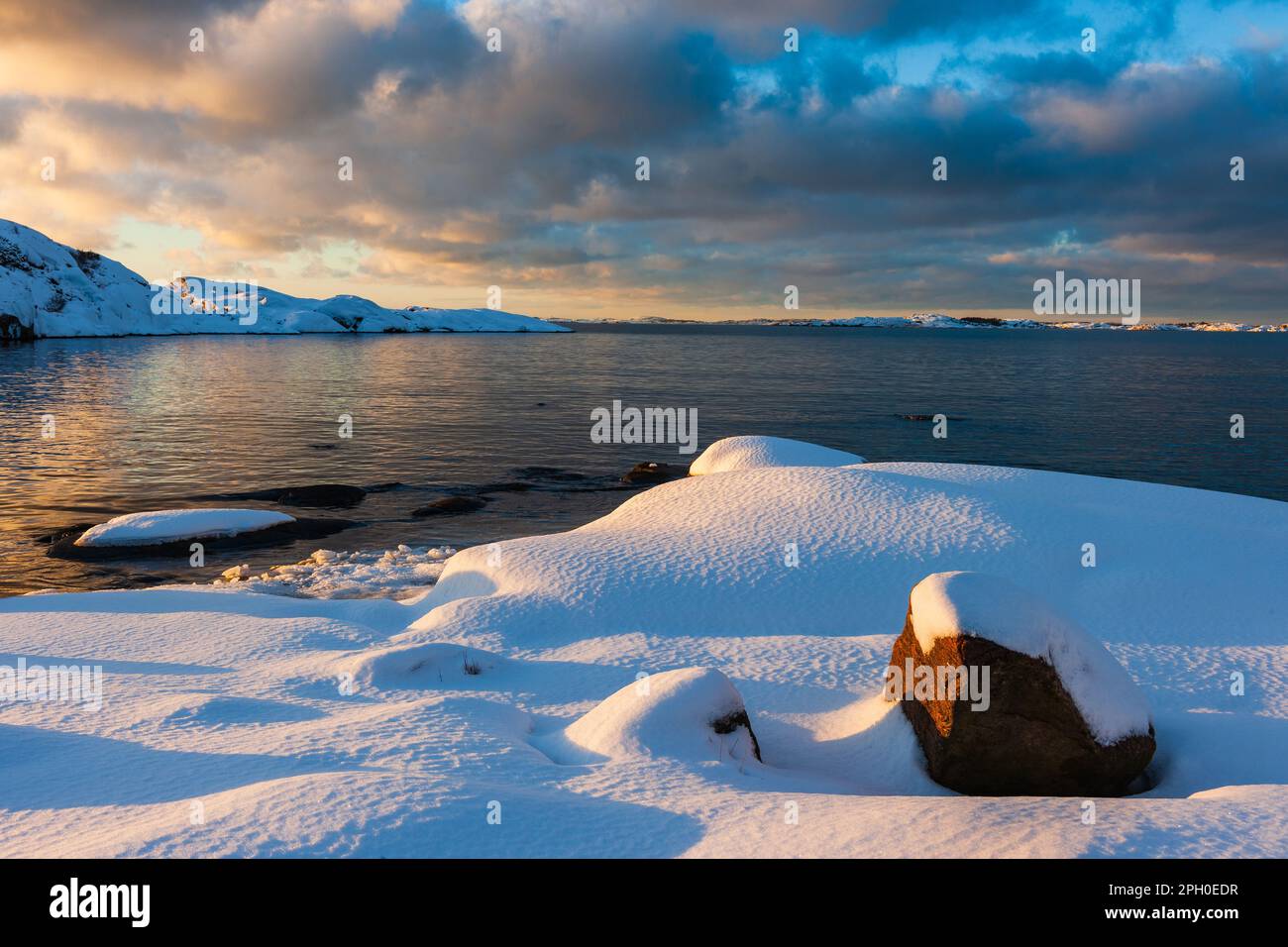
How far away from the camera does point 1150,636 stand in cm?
1127

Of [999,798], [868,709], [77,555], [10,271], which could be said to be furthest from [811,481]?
[10,271]

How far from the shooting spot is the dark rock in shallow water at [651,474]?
96.5 feet

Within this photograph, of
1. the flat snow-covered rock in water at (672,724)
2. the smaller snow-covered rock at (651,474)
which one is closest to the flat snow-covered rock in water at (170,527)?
the smaller snow-covered rock at (651,474)

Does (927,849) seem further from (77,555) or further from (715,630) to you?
(77,555)

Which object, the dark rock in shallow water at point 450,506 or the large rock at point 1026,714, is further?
the dark rock in shallow water at point 450,506

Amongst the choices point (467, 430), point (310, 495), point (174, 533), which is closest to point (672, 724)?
point (174, 533)

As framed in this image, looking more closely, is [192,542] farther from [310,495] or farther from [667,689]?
[667,689]

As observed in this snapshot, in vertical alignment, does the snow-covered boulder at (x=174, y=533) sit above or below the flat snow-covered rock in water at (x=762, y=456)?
below

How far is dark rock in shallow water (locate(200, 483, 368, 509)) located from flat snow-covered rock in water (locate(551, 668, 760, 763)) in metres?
18.7

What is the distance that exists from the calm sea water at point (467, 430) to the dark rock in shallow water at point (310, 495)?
2.21 ft

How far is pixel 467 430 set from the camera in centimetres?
4134

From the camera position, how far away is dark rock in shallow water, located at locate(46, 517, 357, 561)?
18.6 meters

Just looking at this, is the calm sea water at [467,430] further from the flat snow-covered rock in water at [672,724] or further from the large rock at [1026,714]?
the large rock at [1026,714]

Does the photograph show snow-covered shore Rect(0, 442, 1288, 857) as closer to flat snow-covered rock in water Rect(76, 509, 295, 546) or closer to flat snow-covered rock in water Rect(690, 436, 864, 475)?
Answer: flat snow-covered rock in water Rect(76, 509, 295, 546)
